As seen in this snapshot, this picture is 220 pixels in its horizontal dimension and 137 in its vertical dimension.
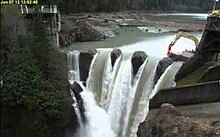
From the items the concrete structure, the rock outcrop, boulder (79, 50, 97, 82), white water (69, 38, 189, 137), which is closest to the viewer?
the rock outcrop

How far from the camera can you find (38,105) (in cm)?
1823

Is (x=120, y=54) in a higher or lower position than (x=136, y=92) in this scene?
higher

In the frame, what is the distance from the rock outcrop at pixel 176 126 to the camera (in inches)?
575

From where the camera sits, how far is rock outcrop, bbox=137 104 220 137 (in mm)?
14602

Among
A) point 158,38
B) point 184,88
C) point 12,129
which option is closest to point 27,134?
point 12,129

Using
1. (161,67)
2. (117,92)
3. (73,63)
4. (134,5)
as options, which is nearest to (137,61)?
(161,67)

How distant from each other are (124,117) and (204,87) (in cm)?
609

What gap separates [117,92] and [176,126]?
8314 millimetres

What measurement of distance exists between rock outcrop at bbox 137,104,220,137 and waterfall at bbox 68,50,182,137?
438 cm

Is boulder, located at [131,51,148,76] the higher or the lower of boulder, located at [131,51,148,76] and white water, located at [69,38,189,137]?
the higher

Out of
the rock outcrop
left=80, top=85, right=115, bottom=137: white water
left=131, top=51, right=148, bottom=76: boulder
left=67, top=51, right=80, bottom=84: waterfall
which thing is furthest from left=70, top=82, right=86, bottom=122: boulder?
the rock outcrop

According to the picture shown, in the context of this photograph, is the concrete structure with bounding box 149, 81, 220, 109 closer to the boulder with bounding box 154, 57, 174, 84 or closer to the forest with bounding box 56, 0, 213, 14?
the boulder with bounding box 154, 57, 174, 84

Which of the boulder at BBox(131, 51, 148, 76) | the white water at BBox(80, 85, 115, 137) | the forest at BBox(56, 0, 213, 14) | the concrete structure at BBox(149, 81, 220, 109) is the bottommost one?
the white water at BBox(80, 85, 115, 137)

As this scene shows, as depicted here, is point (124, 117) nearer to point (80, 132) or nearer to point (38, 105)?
point (80, 132)
